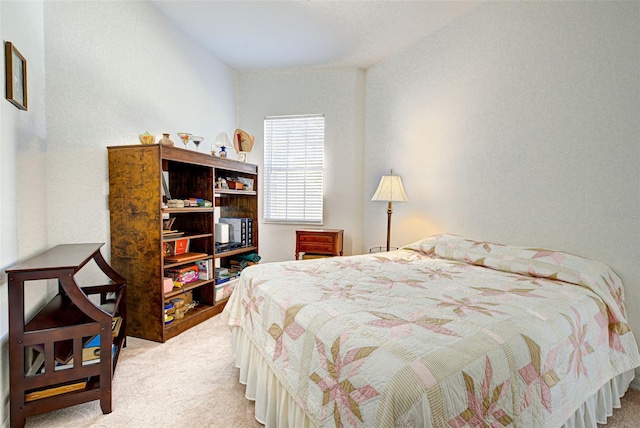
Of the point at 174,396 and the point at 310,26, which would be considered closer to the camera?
the point at 174,396

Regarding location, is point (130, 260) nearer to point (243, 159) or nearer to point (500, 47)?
point (243, 159)

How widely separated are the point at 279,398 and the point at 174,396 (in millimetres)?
778

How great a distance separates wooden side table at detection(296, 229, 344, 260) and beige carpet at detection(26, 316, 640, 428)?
5.14 ft

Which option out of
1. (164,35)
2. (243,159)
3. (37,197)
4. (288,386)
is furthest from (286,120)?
(288,386)

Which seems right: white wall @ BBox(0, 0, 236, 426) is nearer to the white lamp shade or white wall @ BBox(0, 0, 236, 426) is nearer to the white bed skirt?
the white bed skirt

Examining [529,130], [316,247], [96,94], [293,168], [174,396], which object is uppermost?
[96,94]

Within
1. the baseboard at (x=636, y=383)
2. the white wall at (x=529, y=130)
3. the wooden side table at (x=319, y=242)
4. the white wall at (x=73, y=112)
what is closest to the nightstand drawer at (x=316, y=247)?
the wooden side table at (x=319, y=242)

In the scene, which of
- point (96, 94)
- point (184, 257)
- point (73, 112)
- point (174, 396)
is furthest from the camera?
point (184, 257)

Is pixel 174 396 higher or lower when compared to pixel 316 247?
lower

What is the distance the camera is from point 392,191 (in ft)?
10.4

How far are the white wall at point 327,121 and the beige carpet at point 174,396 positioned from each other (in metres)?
2.04

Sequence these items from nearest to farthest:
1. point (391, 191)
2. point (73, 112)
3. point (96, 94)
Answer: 1. point (73, 112)
2. point (96, 94)
3. point (391, 191)

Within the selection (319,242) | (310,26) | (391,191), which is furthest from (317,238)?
Answer: (310,26)

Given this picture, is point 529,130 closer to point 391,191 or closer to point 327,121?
point 391,191
